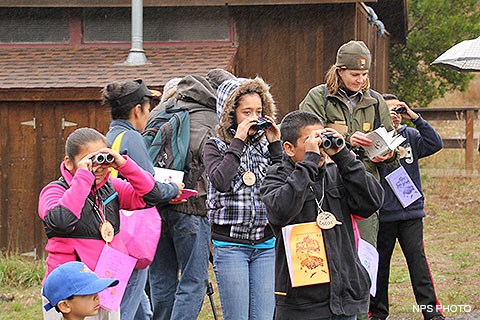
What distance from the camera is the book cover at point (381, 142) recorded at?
565 centimetres

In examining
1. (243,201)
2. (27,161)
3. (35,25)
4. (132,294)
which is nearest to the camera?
(132,294)

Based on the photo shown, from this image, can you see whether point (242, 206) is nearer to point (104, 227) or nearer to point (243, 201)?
point (243, 201)

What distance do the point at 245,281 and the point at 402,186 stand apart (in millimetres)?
2294

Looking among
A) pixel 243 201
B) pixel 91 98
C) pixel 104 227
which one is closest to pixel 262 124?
pixel 243 201

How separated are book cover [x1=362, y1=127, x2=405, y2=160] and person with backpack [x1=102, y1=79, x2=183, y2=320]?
1338 millimetres

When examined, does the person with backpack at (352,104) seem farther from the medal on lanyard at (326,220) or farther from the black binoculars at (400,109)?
the medal on lanyard at (326,220)

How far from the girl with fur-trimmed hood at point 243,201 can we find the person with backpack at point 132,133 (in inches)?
12.8

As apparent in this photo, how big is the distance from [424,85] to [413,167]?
14.5 meters

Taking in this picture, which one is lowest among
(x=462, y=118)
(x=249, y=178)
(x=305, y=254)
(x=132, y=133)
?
(x=305, y=254)

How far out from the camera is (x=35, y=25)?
11.6 meters

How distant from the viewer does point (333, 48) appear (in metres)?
10.8

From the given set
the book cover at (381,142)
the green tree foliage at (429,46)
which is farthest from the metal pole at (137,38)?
the green tree foliage at (429,46)

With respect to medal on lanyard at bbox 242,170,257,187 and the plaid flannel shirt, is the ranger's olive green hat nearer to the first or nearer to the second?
the plaid flannel shirt

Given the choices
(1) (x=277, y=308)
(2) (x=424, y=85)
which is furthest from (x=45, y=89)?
(2) (x=424, y=85)
